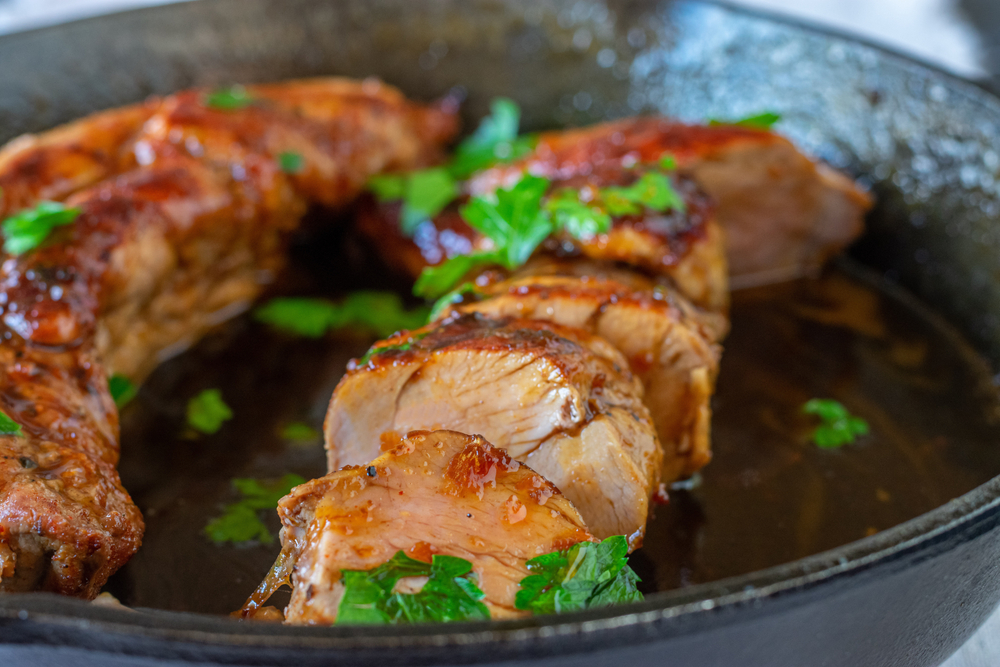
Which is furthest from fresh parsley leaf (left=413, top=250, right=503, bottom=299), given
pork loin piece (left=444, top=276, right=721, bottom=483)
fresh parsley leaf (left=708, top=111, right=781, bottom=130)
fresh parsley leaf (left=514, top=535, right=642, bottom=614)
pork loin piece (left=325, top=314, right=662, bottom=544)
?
fresh parsley leaf (left=514, top=535, right=642, bottom=614)

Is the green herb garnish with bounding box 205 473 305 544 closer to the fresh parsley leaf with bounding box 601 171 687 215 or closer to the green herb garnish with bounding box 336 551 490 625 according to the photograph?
the green herb garnish with bounding box 336 551 490 625

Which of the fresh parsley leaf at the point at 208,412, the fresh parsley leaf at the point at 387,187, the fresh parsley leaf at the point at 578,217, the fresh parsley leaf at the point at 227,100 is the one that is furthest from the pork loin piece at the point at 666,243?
the fresh parsley leaf at the point at 227,100

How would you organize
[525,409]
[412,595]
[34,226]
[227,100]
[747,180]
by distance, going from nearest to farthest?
[412,595], [525,409], [34,226], [747,180], [227,100]

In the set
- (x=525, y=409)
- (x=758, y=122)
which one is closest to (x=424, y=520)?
(x=525, y=409)

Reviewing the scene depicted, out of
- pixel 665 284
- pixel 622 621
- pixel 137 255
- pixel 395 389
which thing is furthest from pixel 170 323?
pixel 622 621

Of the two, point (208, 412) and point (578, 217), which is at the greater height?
point (578, 217)

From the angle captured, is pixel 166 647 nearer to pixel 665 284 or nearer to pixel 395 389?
pixel 395 389

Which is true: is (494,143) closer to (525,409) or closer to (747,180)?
(747,180)

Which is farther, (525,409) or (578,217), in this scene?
(578,217)
